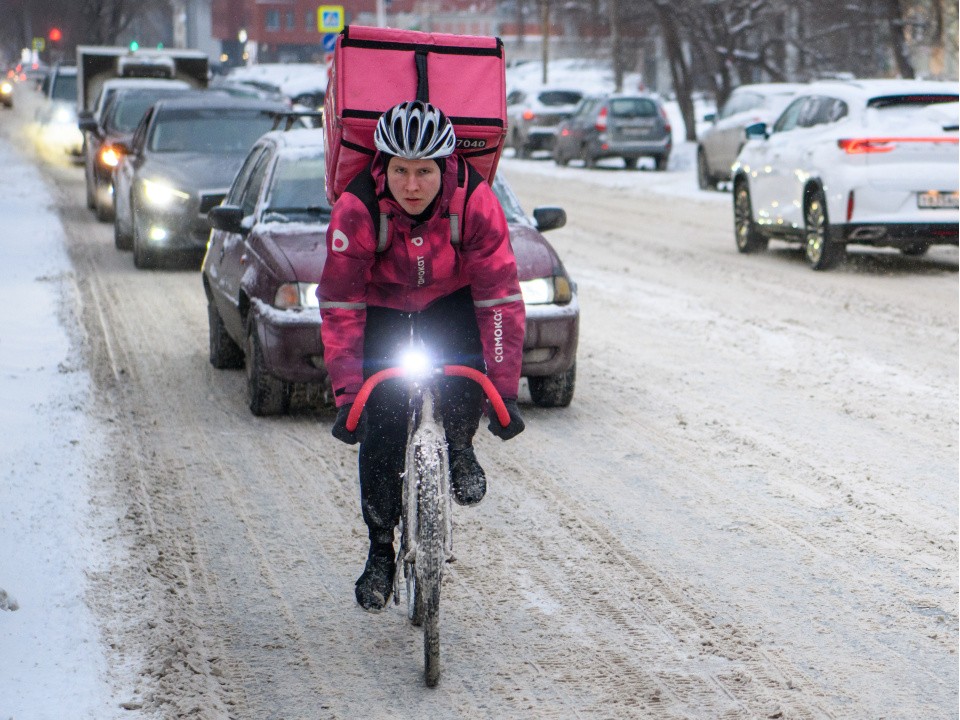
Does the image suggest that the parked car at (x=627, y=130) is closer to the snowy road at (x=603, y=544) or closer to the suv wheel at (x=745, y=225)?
the suv wheel at (x=745, y=225)

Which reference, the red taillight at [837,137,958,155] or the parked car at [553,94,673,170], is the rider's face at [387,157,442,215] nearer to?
the red taillight at [837,137,958,155]

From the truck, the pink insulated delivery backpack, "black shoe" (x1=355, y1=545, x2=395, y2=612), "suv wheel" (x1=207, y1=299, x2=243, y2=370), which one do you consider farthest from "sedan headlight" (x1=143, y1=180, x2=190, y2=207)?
the truck

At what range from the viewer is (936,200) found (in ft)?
45.6

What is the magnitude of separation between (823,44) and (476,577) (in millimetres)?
39447

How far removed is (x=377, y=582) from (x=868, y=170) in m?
10.2

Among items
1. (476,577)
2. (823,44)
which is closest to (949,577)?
(476,577)

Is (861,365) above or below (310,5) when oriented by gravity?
below

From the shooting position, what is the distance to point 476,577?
5.48 meters

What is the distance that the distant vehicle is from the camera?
3241 cm

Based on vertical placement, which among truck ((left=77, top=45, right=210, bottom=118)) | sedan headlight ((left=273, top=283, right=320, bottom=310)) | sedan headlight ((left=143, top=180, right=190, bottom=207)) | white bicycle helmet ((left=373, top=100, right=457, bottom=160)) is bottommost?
sedan headlight ((left=273, top=283, right=320, bottom=310))

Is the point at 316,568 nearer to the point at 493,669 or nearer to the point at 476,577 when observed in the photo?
the point at 476,577

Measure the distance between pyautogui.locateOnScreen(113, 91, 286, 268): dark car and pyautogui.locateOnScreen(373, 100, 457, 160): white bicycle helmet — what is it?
343 inches

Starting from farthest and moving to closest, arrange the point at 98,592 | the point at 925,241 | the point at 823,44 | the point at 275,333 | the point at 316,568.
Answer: the point at 823,44 < the point at 925,241 < the point at 275,333 < the point at 316,568 < the point at 98,592

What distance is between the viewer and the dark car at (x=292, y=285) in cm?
774
